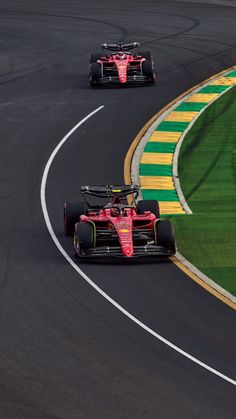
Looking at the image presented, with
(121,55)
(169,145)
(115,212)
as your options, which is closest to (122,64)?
(121,55)

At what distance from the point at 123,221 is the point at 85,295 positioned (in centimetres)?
360

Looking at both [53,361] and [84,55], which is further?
[84,55]

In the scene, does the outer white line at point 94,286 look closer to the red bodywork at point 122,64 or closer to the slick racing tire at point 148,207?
the slick racing tire at point 148,207

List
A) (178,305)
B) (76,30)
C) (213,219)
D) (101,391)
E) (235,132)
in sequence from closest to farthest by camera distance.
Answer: (101,391) < (178,305) < (213,219) < (235,132) < (76,30)

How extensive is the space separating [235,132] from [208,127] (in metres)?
1.07

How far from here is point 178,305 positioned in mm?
26156

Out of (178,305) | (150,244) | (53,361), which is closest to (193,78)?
(150,244)

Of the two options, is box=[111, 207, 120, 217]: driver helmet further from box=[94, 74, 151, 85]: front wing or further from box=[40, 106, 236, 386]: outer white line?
box=[94, 74, 151, 85]: front wing

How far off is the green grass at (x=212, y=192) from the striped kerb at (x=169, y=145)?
38cm

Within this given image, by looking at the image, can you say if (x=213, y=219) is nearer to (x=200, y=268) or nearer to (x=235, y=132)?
(x=200, y=268)

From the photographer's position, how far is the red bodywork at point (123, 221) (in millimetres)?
29609

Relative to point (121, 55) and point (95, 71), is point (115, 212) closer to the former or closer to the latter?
point (95, 71)

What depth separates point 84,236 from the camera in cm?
2925

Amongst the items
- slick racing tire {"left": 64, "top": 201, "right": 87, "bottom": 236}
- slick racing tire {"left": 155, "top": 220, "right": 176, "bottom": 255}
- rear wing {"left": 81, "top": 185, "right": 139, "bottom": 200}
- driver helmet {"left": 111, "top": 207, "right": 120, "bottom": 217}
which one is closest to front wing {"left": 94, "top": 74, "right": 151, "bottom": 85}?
rear wing {"left": 81, "top": 185, "right": 139, "bottom": 200}
